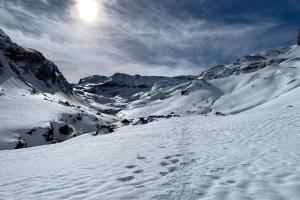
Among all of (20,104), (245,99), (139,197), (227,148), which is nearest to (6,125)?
(20,104)

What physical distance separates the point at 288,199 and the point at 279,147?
8.16 metres

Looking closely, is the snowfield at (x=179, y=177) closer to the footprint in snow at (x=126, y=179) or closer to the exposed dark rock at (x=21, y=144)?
the footprint in snow at (x=126, y=179)

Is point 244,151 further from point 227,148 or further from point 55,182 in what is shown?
point 55,182

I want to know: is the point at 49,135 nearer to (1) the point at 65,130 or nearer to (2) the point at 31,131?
(2) the point at 31,131

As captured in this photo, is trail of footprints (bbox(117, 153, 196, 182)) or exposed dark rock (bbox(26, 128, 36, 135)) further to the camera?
exposed dark rock (bbox(26, 128, 36, 135))

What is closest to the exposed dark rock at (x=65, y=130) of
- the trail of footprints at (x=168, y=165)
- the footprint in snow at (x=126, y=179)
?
the trail of footprints at (x=168, y=165)

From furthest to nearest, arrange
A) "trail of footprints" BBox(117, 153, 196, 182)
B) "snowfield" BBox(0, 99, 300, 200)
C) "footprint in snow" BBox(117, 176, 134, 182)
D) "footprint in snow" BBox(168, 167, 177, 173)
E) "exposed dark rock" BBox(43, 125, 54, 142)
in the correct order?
"exposed dark rock" BBox(43, 125, 54, 142)
"footprint in snow" BBox(168, 167, 177, 173)
"trail of footprints" BBox(117, 153, 196, 182)
"footprint in snow" BBox(117, 176, 134, 182)
"snowfield" BBox(0, 99, 300, 200)

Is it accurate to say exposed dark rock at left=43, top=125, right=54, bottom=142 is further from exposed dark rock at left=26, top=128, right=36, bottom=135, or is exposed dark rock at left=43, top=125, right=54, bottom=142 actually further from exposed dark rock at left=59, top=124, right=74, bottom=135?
exposed dark rock at left=59, top=124, right=74, bottom=135

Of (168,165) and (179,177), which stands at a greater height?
(168,165)

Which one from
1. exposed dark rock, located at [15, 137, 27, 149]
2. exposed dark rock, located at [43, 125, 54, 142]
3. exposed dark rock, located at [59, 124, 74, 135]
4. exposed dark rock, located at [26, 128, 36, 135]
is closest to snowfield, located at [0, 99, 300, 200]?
exposed dark rock, located at [15, 137, 27, 149]

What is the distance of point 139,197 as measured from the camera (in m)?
8.40

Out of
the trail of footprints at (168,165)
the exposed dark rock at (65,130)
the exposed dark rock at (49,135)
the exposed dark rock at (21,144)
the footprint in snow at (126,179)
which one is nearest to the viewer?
the footprint in snow at (126,179)

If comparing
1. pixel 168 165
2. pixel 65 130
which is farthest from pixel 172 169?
pixel 65 130

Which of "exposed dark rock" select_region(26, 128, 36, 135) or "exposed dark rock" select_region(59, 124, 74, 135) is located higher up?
"exposed dark rock" select_region(59, 124, 74, 135)
